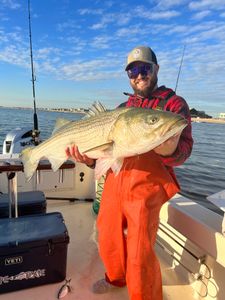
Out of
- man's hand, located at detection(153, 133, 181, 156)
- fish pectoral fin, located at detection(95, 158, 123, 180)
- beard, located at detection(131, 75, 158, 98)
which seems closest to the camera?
man's hand, located at detection(153, 133, 181, 156)

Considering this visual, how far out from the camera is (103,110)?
9.20ft

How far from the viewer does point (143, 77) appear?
3.06 meters

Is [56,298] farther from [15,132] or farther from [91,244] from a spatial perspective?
[15,132]

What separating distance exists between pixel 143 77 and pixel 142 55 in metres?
0.22

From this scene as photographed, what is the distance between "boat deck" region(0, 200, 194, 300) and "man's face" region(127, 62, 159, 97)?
7.39 feet

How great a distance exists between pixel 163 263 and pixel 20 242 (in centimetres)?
195

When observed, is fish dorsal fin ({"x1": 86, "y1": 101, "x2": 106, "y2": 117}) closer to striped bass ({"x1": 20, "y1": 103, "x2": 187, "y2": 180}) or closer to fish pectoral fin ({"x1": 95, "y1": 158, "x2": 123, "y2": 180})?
striped bass ({"x1": 20, "y1": 103, "x2": 187, "y2": 180})

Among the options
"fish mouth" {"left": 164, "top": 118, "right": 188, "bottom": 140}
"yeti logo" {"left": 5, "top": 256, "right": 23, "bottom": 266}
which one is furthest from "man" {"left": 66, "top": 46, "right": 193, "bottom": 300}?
"yeti logo" {"left": 5, "top": 256, "right": 23, "bottom": 266}

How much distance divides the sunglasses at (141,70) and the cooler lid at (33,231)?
6.15ft

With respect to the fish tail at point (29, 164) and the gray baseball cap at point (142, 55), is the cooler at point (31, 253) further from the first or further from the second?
the gray baseball cap at point (142, 55)

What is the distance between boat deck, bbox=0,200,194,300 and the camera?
3168mm

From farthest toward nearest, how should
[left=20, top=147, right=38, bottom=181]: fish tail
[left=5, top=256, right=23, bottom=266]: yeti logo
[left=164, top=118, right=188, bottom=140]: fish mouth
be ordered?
1. [left=20, top=147, right=38, bottom=181]: fish tail
2. [left=5, top=256, right=23, bottom=266]: yeti logo
3. [left=164, top=118, right=188, bottom=140]: fish mouth

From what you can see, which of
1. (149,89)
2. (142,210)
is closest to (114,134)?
(142,210)

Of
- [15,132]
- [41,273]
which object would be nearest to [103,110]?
[41,273]
